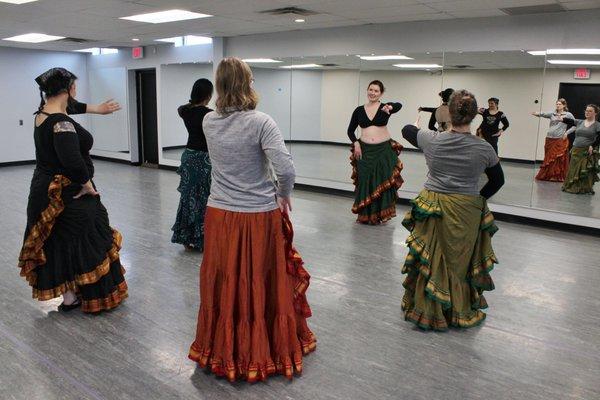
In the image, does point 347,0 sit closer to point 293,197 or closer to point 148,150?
point 293,197

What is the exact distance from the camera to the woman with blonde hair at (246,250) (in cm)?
218

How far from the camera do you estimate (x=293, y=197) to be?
7.37m

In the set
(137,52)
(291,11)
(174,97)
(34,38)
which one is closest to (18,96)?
(34,38)

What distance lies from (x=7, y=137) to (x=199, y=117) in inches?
327

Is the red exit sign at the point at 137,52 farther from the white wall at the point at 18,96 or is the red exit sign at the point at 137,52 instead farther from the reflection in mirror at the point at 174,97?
the white wall at the point at 18,96

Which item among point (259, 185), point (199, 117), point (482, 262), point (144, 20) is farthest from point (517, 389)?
point (144, 20)

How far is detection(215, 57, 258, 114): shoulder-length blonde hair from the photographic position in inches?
84.7

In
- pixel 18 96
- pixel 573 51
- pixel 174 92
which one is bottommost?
pixel 18 96

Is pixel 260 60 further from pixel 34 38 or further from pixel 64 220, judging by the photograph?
pixel 64 220

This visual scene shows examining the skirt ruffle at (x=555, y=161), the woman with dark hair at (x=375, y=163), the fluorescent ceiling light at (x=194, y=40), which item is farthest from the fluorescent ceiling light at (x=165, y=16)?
the skirt ruffle at (x=555, y=161)

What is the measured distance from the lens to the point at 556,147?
641cm

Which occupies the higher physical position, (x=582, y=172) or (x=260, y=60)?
(x=260, y=60)

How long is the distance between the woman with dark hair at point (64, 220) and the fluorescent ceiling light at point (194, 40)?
6.18 meters

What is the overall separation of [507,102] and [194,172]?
14.3ft
